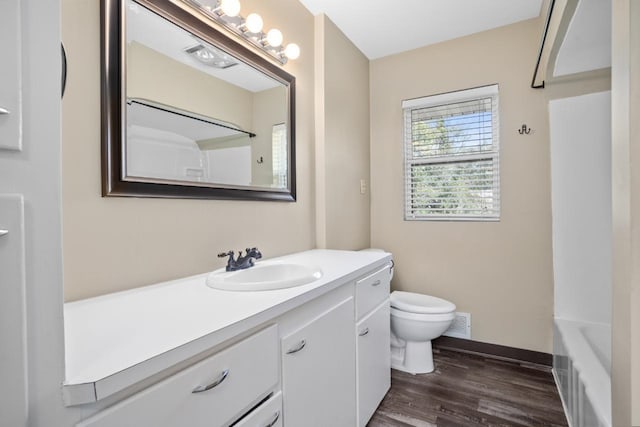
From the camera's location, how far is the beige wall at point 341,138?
2217 millimetres

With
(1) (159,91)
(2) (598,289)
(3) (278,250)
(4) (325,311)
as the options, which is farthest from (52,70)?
(2) (598,289)

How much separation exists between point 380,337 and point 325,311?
0.69 metres

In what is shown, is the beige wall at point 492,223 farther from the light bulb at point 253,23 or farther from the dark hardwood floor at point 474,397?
the light bulb at point 253,23

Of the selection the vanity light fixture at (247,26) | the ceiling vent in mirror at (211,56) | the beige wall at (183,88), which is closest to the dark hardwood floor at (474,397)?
the beige wall at (183,88)

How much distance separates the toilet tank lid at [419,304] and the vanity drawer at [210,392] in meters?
1.39

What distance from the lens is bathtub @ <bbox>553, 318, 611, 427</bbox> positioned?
1269 millimetres

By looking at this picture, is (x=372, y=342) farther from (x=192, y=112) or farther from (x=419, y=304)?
(x=192, y=112)

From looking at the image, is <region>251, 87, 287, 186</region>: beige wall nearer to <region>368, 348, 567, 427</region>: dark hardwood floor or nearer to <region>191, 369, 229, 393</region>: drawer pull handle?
<region>191, 369, 229, 393</region>: drawer pull handle

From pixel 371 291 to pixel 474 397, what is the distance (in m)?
0.98

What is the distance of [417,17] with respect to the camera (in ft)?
7.34

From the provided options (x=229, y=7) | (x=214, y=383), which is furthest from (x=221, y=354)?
(x=229, y=7)

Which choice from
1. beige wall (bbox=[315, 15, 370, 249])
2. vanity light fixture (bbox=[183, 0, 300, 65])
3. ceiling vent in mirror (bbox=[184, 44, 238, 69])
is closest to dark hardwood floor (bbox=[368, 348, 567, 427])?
beige wall (bbox=[315, 15, 370, 249])

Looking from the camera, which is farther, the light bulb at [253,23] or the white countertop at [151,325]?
the light bulb at [253,23]

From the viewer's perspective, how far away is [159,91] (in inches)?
48.5
